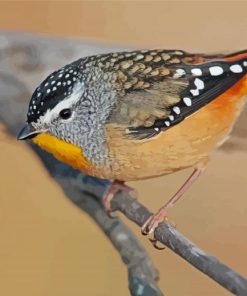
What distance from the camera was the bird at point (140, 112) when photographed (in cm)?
107

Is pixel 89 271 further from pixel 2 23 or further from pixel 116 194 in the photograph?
pixel 2 23

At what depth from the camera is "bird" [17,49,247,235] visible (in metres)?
1.07

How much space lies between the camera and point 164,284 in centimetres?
117

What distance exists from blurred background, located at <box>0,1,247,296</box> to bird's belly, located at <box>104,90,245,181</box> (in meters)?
0.04

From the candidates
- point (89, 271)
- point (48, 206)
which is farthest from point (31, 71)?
point (89, 271)

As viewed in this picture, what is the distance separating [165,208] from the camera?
45.5 inches

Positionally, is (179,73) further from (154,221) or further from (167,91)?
(154,221)

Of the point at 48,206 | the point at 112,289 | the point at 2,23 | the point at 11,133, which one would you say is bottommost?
the point at 112,289

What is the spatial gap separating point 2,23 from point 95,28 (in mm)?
146

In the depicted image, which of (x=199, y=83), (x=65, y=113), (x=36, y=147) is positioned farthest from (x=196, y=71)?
(x=36, y=147)

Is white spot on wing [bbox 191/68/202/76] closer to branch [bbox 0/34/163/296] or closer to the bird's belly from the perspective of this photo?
the bird's belly

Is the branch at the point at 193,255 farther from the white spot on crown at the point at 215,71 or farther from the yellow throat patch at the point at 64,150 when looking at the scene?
the white spot on crown at the point at 215,71

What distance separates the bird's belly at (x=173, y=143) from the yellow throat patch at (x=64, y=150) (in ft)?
0.12

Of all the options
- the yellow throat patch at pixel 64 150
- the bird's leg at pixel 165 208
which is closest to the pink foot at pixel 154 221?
the bird's leg at pixel 165 208
